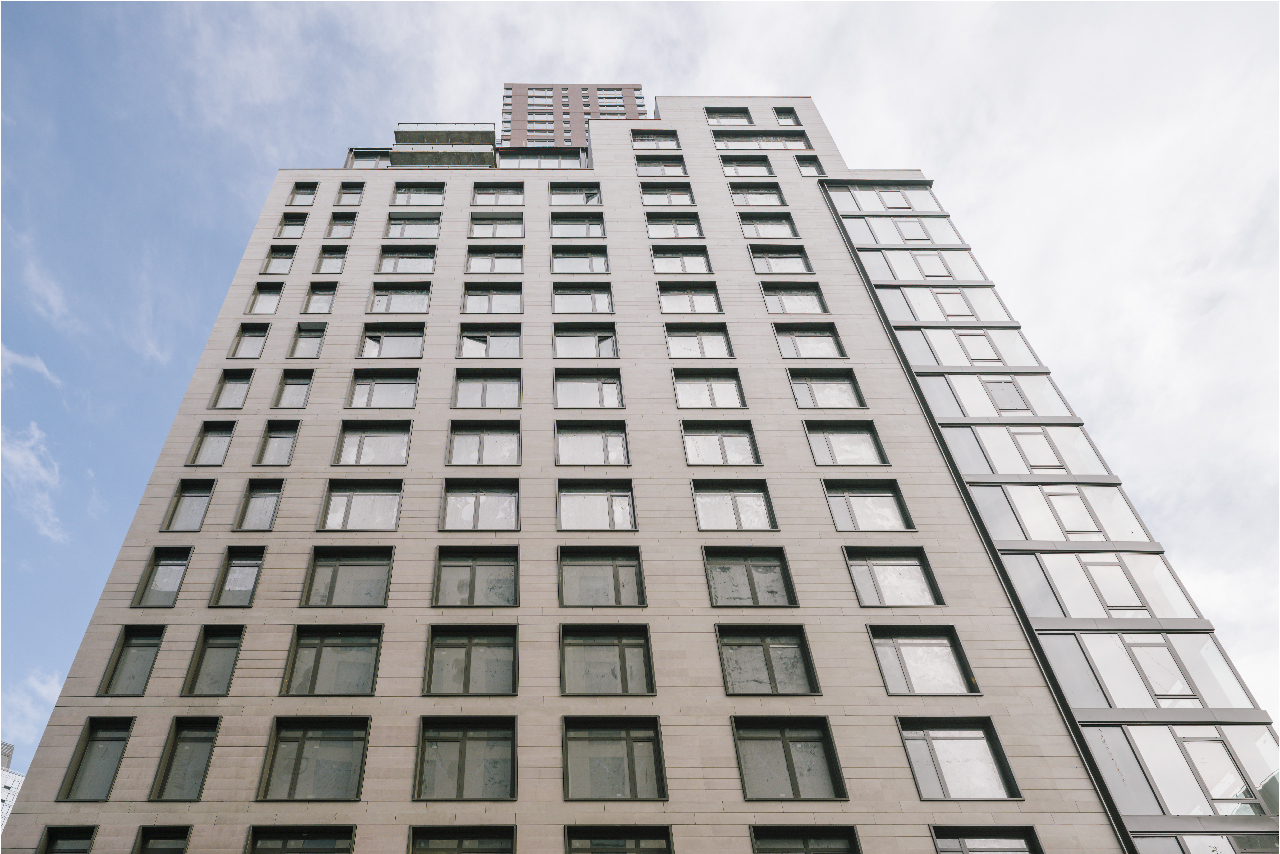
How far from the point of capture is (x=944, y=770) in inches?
858

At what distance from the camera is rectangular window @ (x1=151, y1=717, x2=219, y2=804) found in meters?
20.7

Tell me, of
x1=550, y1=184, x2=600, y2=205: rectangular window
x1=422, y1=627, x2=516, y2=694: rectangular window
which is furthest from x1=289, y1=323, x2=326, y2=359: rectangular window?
x1=422, y1=627, x2=516, y2=694: rectangular window

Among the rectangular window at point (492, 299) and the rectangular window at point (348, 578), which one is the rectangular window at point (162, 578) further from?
the rectangular window at point (492, 299)

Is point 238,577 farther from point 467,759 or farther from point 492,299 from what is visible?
point 492,299

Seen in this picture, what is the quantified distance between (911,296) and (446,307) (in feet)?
70.1

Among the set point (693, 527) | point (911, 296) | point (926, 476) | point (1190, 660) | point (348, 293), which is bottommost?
point (1190, 660)

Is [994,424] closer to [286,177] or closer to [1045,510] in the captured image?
[1045,510]

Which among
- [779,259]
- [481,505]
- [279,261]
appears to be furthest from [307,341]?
[779,259]

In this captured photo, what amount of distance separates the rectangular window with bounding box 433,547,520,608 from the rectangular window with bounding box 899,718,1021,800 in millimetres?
12279

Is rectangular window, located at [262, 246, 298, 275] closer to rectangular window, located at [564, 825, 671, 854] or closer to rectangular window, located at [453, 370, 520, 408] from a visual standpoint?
rectangular window, located at [453, 370, 520, 408]

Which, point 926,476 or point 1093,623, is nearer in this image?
point 1093,623

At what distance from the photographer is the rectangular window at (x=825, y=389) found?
107 feet

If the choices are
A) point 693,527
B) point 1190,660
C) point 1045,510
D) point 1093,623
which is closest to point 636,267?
point 693,527

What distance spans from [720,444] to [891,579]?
8007mm
